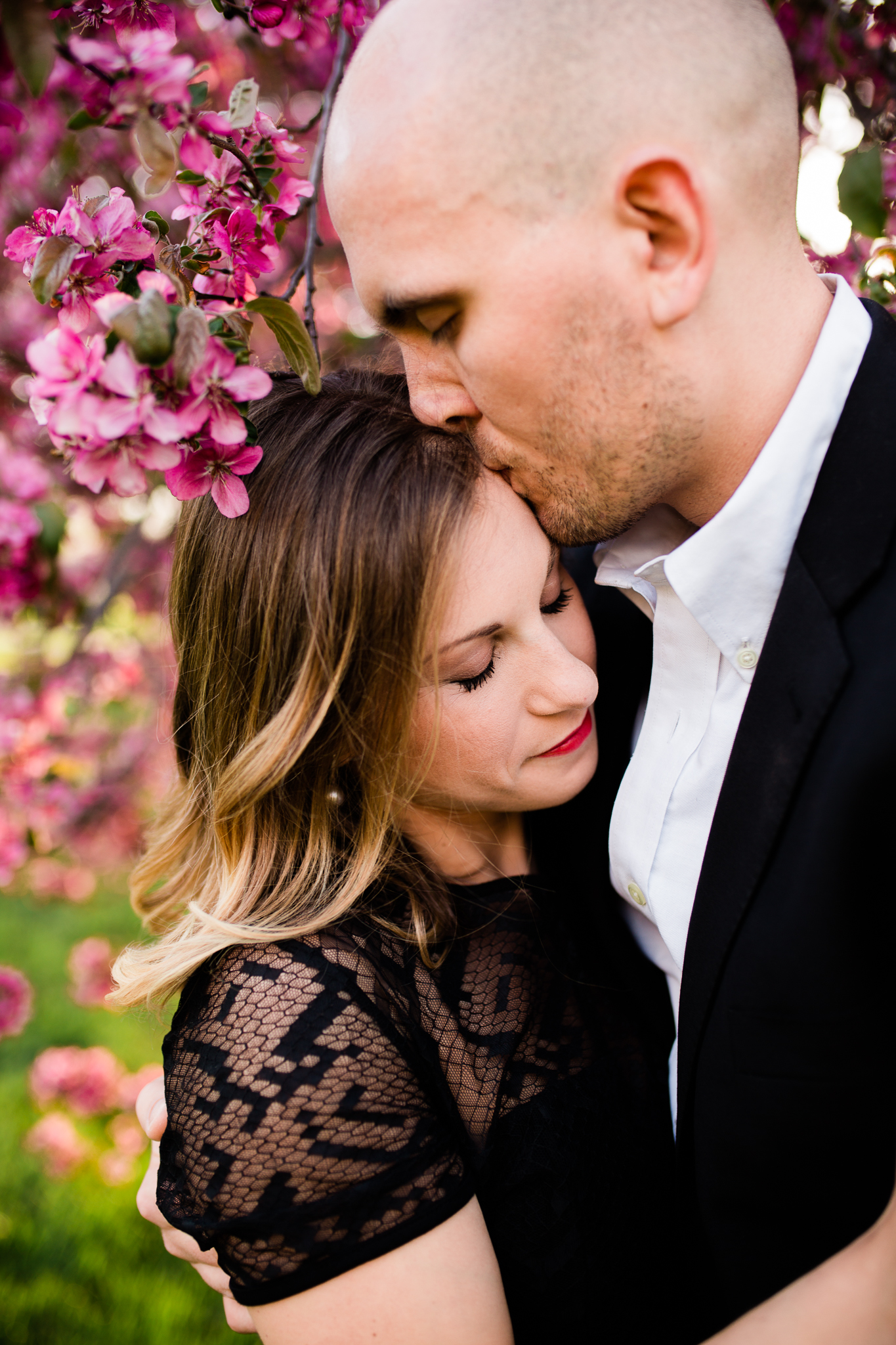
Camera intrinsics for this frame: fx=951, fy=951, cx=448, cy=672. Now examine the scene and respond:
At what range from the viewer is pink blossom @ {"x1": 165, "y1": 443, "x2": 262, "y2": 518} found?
149 cm

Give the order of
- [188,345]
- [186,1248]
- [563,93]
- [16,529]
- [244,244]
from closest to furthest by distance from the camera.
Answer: [188,345] → [563,93] → [244,244] → [186,1248] → [16,529]

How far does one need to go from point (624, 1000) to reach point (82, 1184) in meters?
2.80

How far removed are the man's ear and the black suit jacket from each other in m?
0.30

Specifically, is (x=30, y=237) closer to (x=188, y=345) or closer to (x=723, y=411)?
(x=188, y=345)

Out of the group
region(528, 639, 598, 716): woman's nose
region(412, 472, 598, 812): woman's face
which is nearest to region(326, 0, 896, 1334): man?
region(412, 472, 598, 812): woman's face

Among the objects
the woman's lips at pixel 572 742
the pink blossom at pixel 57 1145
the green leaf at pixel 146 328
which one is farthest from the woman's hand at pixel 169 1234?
the pink blossom at pixel 57 1145

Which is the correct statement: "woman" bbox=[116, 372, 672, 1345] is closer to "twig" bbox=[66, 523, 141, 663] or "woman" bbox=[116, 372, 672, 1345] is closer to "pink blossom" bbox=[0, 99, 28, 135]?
"pink blossom" bbox=[0, 99, 28, 135]

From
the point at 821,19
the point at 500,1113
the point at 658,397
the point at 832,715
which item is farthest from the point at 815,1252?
the point at 821,19

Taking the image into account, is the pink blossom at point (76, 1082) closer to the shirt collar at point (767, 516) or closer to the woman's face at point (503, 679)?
the woman's face at point (503, 679)

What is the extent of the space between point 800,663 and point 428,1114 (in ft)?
2.97

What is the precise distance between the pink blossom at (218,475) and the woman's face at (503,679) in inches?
14.8

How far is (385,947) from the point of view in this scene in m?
1.68

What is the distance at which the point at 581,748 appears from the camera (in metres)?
1.82

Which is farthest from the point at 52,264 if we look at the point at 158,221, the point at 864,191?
the point at 864,191
